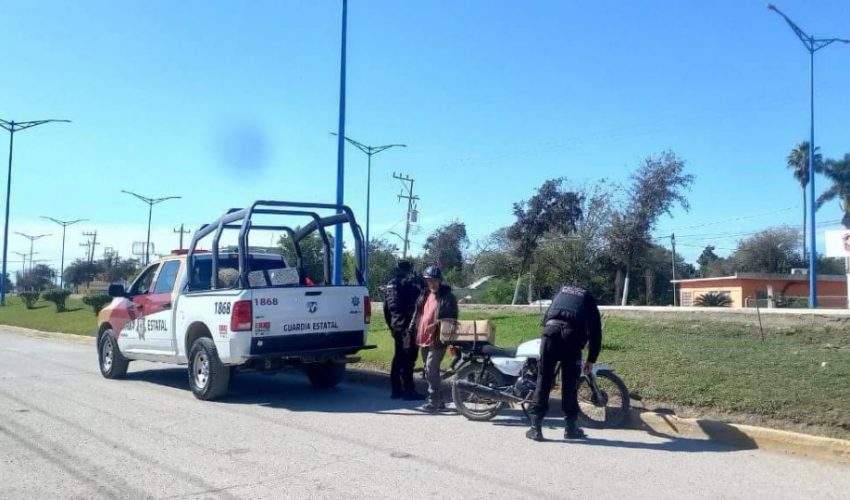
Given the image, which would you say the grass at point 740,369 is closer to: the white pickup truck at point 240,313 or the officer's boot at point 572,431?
the officer's boot at point 572,431

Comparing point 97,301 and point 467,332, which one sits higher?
point 97,301

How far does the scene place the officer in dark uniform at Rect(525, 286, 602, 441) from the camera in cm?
736

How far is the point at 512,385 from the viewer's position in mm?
8289

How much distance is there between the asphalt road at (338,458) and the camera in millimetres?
5758

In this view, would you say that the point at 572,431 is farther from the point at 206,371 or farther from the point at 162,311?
the point at 162,311

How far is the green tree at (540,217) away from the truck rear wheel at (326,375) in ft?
106

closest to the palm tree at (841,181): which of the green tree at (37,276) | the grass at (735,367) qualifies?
the grass at (735,367)

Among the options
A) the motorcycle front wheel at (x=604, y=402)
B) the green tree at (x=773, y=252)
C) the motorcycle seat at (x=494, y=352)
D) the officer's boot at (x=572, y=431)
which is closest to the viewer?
the officer's boot at (x=572, y=431)

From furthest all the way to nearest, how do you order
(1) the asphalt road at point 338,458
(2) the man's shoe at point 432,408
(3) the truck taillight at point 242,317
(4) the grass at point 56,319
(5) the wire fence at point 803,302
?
(5) the wire fence at point 803,302 → (4) the grass at point 56,319 → (3) the truck taillight at point 242,317 → (2) the man's shoe at point 432,408 → (1) the asphalt road at point 338,458

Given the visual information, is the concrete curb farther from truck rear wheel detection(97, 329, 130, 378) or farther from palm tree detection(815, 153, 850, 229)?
palm tree detection(815, 153, 850, 229)

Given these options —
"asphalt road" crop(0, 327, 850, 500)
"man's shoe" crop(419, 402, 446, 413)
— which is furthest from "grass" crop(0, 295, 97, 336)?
"man's shoe" crop(419, 402, 446, 413)

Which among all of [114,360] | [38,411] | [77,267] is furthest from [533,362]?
[77,267]

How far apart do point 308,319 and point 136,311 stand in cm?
358

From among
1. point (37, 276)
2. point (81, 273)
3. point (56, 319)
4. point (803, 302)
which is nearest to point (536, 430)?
point (56, 319)
